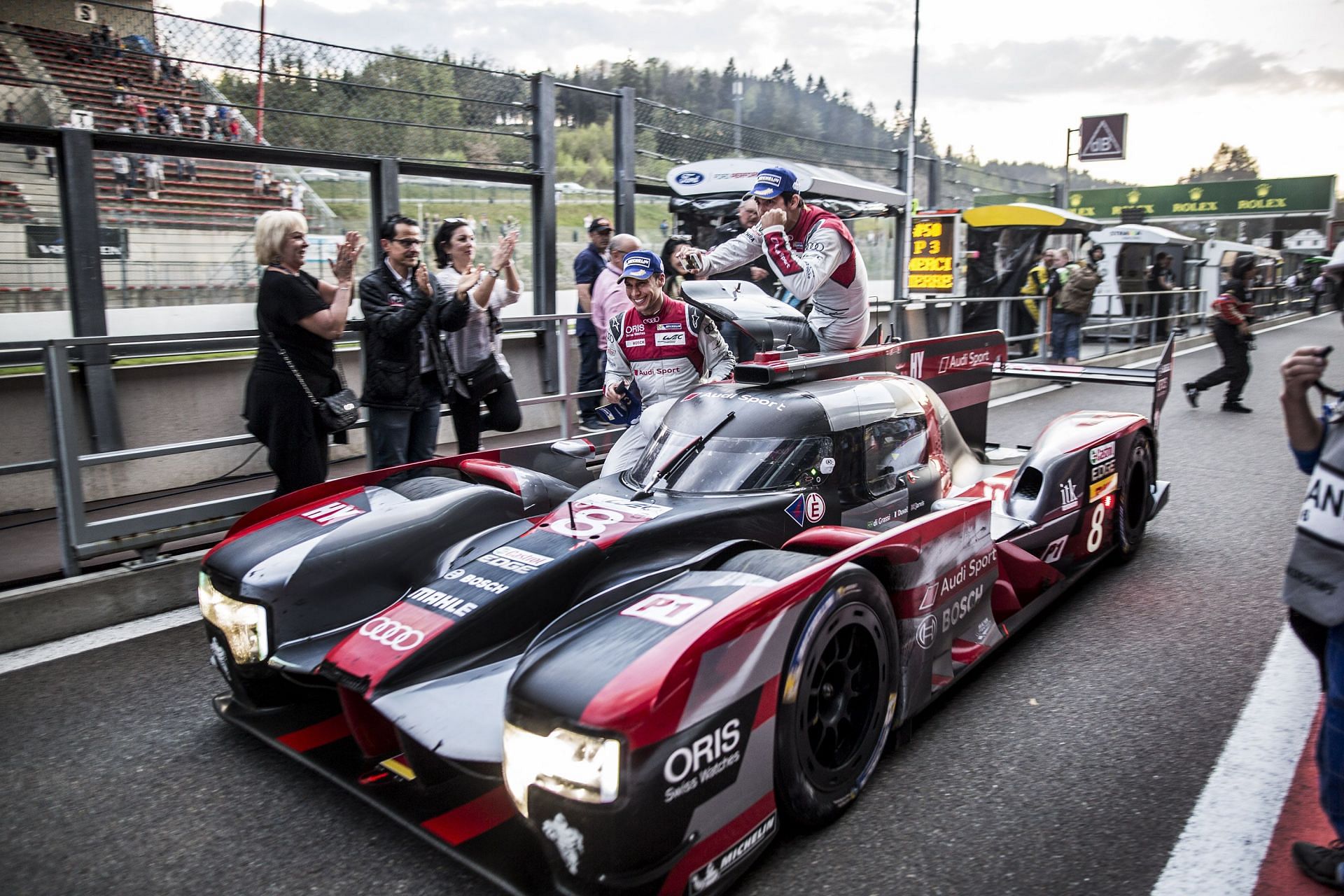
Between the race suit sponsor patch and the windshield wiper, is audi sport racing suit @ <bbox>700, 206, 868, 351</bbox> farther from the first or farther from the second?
the race suit sponsor patch

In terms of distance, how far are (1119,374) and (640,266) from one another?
3284 mm

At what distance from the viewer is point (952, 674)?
343 centimetres

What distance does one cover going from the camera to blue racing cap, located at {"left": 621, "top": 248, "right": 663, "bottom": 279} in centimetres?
477

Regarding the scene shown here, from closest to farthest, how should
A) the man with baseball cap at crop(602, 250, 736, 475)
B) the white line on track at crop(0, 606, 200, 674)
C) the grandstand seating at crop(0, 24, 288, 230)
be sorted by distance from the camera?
the white line on track at crop(0, 606, 200, 674) → the man with baseball cap at crop(602, 250, 736, 475) → the grandstand seating at crop(0, 24, 288, 230)

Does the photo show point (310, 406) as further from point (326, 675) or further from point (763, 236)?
point (763, 236)

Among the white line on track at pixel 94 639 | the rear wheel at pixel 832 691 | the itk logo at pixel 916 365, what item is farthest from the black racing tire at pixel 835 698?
the white line on track at pixel 94 639

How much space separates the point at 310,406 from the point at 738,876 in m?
3.11

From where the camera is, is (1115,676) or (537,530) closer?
(537,530)

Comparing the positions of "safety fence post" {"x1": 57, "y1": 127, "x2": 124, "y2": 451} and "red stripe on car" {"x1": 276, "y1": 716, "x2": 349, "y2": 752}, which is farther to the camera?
"safety fence post" {"x1": 57, "y1": 127, "x2": 124, "y2": 451}

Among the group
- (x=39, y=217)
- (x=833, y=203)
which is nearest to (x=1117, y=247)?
(x=833, y=203)

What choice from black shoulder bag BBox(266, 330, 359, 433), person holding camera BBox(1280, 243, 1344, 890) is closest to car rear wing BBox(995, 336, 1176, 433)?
person holding camera BBox(1280, 243, 1344, 890)

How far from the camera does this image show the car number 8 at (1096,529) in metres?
4.79

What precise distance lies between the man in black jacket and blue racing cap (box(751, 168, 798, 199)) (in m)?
1.66

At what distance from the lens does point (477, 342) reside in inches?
221
